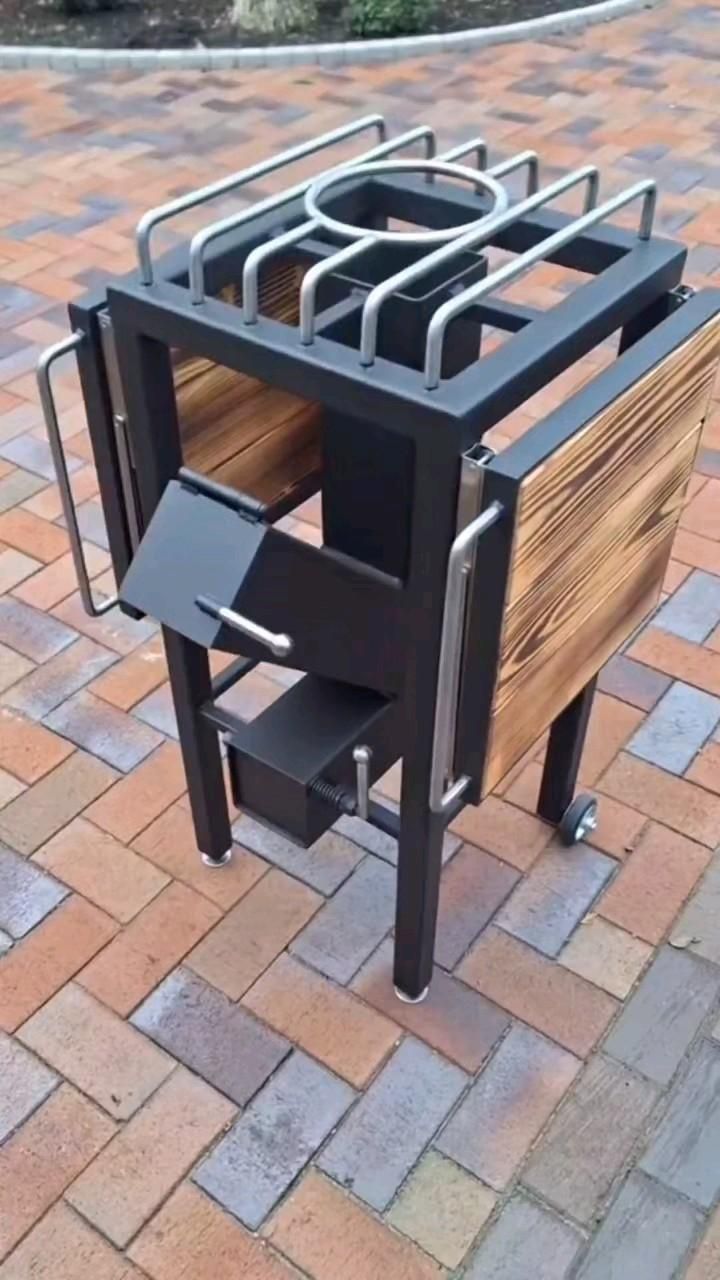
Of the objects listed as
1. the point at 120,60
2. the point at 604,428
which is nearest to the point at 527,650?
the point at 604,428

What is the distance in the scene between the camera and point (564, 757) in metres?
2.30

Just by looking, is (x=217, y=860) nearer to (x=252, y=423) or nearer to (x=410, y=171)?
(x=252, y=423)

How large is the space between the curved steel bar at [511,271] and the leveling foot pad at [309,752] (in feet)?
2.18

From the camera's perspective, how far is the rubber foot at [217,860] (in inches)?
93.4

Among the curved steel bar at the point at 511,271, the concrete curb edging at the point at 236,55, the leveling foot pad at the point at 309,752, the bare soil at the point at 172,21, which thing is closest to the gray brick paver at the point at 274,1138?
the leveling foot pad at the point at 309,752

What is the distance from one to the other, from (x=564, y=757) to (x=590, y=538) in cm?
77

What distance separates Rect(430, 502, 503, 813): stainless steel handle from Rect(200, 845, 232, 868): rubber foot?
750 millimetres

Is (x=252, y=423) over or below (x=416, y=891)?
over

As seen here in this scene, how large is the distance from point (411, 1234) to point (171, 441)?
1.29 metres

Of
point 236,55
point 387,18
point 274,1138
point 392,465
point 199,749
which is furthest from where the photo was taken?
point 387,18

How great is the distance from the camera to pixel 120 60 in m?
6.39

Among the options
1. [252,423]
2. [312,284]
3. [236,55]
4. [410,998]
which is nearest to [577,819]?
[410,998]

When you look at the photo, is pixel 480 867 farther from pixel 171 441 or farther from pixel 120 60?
pixel 120 60

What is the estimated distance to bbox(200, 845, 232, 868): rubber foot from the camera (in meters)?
2.37
